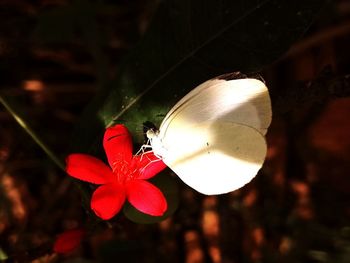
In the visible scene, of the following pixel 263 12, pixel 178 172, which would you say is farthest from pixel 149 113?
pixel 263 12

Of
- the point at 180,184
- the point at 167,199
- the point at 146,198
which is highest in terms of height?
the point at 146,198

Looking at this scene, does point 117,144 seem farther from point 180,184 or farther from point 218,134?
point 180,184

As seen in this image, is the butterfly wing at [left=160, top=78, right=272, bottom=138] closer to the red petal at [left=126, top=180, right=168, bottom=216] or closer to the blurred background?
the red petal at [left=126, top=180, right=168, bottom=216]

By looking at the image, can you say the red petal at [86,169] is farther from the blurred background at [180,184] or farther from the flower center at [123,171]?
the blurred background at [180,184]

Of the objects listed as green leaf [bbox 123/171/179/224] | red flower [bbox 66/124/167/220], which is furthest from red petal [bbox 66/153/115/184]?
green leaf [bbox 123/171/179/224]

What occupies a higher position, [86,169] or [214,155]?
[86,169]

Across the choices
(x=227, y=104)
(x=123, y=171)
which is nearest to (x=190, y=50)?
(x=227, y=104)

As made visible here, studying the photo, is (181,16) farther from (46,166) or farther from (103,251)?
(46,166)
